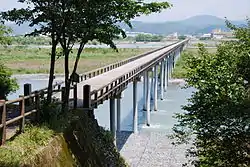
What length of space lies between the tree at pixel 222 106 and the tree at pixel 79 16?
2758mm

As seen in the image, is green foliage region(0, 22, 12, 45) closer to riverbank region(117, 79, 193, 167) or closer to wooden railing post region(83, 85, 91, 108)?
wooden railing post region(83, 85, 91, 108)

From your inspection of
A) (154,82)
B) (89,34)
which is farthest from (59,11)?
(154,82)

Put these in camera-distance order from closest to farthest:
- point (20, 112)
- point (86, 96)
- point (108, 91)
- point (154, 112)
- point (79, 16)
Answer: point (20, 112) → point (79, 16) → point (86, 96) → point (108, 91) → point (154, 112)

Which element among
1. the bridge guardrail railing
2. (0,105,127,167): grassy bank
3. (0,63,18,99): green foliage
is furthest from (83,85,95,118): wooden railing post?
(0,63,18,99): green foliage

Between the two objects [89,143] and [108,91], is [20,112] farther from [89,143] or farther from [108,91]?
[108,91]

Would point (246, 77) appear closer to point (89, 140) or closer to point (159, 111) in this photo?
point (89, 140)

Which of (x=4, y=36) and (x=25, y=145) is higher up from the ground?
(x=4, y=36)

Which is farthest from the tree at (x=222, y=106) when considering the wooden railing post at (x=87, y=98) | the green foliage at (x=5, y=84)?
the green foliage at (x=5, y=84)

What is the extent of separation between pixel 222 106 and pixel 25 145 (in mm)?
5463

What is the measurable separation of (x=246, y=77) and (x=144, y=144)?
1649 cm

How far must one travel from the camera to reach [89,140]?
14.8 metres

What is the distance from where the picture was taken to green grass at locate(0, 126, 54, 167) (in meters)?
8.45

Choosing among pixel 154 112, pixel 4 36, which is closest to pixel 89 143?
pixel 4 36

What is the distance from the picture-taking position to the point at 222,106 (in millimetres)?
11359
